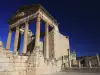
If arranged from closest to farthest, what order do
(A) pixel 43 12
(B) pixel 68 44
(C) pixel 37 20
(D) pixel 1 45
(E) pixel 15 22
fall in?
1. (D) pixel 1 45
2. (C) pixel 37 20
3. (A) pixel 43 12
4. (E) pixel 15 22
5. (B) pixel 68 44

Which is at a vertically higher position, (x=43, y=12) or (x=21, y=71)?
(x=43, y=12)

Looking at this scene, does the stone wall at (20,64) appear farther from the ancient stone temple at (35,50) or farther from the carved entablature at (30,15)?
the carved entablature at (30,15)

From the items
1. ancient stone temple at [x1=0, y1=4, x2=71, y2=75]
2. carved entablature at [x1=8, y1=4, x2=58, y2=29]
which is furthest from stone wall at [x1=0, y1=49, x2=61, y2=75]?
carved entablature at [x1=8, y1=4, x2=58, y2=29]

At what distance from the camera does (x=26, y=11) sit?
101 feet

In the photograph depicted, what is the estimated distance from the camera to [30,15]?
1179 inches

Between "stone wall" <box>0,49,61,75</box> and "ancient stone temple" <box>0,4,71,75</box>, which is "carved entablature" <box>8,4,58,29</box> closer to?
"ancient stone temple" <box>0,4,71,75</box>

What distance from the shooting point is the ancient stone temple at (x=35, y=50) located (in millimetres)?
13677

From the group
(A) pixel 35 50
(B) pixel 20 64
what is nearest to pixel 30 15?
(A) pixel 35 50

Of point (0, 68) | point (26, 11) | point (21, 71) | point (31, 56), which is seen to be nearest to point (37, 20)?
point (26, 11)

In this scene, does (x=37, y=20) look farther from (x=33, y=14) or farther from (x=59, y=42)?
(x=59, y=42)

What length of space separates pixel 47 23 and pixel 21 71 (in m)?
18.2

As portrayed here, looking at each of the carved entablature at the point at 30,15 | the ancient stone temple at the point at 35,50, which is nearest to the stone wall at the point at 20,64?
the ancient stone temple at the point at 35,50

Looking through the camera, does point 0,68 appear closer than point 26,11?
Yes

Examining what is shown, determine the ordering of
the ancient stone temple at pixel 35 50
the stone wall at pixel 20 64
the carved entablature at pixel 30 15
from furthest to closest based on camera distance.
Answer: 1. the carved entablature at pixel 30 15
2. the ancient stone temple at pixel 35 50
3. the stone wall at pixel 20 64
